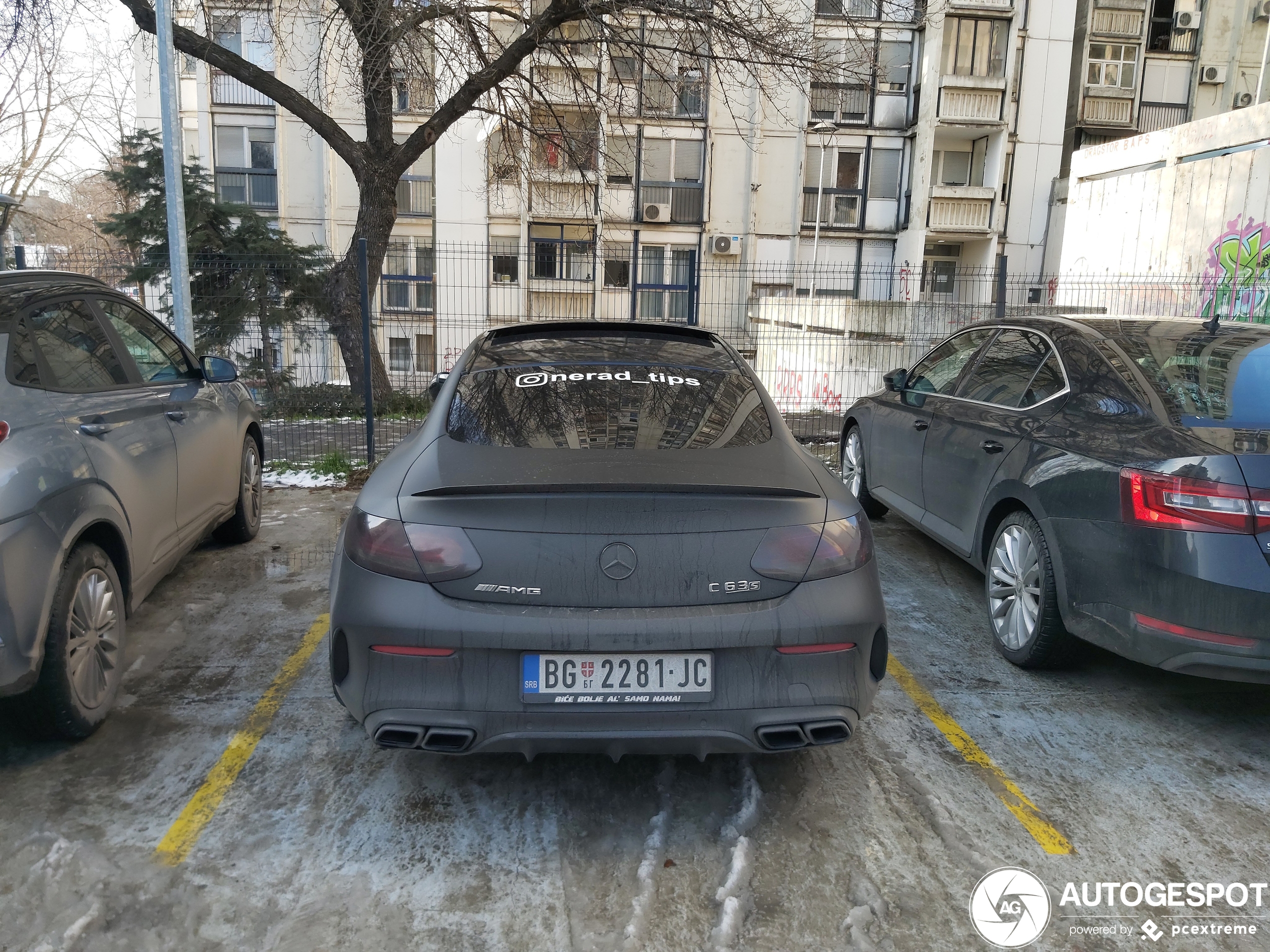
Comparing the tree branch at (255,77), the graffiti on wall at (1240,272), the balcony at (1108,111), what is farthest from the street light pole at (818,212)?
the tree branch at (255,77)

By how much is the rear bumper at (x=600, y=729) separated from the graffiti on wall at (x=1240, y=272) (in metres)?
14.1

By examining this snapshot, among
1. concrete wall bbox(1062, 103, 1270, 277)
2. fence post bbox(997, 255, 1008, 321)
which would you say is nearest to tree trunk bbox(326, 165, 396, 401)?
fence post bbox(997, 255, 1008, 321)

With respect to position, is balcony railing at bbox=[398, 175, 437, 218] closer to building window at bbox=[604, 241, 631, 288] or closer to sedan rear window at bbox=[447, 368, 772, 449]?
building window at bbox=[604, 241, 631, 288]

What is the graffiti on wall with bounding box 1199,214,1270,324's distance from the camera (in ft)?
45.5

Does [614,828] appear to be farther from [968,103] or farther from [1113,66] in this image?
[1113,66]

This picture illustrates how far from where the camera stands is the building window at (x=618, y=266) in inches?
1127

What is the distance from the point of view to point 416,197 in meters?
28.2

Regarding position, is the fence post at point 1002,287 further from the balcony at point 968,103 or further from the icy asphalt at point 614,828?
the balcony at point 968,103

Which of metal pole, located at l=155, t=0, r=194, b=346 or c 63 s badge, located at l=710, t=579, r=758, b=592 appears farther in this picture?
metal pole, located at l=155, t=0, r=194, b=346

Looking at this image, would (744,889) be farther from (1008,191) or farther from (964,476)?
(1008,191)

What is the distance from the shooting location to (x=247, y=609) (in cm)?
497

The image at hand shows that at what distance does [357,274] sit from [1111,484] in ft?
41.1

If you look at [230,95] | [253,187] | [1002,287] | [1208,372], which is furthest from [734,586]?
[230,95]

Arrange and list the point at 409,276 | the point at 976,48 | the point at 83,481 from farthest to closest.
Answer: the point at 976,48
the point at 409,276
the point at 83,481
